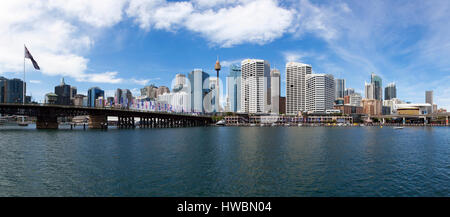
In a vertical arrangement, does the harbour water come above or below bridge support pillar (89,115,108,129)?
below

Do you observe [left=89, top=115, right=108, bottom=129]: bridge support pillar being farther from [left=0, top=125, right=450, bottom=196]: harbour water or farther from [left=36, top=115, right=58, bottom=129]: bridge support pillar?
[left=0, top=125, right=450, bottom=196]: harbour water

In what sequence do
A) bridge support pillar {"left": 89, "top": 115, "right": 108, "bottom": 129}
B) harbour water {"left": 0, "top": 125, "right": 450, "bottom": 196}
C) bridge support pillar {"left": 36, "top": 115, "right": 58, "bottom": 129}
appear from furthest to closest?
bridge support pillar {"left": 89, "top": 115, "right": 108, "bottom": 129}, bridge support pillar {"left": 36, "top": 115, "right": 58, "bottom": 129}, harbour water {"left": 0, "top": 125, "right": 450, "bottom": 196}

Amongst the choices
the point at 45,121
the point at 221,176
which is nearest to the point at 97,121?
the point at 45,121

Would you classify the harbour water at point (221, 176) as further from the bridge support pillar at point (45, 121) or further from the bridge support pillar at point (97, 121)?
the bridge support pillar at point (97, 121)

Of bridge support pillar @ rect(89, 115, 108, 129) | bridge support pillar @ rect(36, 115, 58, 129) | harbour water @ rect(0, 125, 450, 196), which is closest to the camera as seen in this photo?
harbour water @ rect(0, 125, 450, 196)

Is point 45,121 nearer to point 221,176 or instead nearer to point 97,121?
point 97,121

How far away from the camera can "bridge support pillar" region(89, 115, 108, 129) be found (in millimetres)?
173875

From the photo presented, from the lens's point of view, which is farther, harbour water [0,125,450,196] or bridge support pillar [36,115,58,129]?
bridge support pillar [36,115,58,129]

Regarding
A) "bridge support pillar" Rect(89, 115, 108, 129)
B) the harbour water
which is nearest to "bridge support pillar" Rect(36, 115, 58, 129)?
"bridge support pillar" Rect(89, 115, 108, 129)

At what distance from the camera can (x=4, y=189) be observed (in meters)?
26.2
